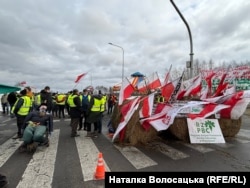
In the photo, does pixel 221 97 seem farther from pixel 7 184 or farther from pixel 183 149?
pixel 7 184

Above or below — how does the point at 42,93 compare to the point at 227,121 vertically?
above

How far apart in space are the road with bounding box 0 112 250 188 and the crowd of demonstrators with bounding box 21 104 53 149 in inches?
13.0

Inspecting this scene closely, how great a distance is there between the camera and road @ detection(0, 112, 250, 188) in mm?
5102

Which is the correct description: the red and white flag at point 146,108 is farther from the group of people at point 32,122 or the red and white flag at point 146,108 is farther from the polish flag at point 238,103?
the group of people at point 32,122

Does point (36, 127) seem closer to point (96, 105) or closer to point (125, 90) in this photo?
point (96, 105)

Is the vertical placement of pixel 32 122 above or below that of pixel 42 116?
below

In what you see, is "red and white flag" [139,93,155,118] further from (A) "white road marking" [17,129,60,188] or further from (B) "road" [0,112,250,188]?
(A) "white road marking" [17,129,60,188]

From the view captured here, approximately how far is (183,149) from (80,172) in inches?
134

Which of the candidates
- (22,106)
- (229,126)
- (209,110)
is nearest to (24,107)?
(22,106)

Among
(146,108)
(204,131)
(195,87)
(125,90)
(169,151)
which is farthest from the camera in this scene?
(195,87)

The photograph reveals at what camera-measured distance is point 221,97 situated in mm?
8703

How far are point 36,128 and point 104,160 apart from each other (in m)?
2.66

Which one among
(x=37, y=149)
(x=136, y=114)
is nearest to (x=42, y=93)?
(x=37, y=149)

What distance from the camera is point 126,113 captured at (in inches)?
318
